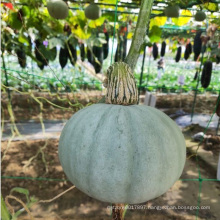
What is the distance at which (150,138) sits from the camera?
64 centimetres

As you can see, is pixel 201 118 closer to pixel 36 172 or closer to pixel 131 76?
pixel 36 172

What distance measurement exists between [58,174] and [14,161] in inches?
25.6

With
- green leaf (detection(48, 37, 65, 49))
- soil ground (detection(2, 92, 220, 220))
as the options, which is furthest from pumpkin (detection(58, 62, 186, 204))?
green leaf (detection(48, 37, 65, 49))

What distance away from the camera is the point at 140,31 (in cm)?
68

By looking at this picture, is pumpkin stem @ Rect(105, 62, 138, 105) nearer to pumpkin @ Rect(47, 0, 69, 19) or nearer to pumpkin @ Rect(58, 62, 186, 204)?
pumpkin @ Rect(58, 62, 186, 204)

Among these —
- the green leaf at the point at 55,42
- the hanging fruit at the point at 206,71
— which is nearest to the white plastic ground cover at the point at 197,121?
the hanging fruit at the point at 206,71

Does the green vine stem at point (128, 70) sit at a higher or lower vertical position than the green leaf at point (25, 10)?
lower

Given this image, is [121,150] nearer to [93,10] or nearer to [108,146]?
[108,146]

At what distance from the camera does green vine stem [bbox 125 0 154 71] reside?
66cm

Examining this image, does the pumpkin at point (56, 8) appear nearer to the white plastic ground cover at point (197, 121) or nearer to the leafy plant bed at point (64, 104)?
the leafy plant bed at point (64, 104)

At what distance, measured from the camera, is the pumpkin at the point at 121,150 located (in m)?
0.61

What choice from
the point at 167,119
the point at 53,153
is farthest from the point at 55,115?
the point at 167,119

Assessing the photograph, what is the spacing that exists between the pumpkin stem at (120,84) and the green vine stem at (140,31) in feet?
0.11

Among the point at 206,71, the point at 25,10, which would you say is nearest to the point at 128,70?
the point at 25,10
